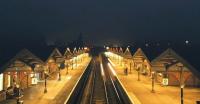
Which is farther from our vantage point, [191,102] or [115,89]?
[115,89]

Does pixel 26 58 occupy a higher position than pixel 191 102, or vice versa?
pixel 26 58

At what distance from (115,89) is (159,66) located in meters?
8.23

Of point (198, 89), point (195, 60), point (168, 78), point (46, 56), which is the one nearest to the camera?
point (195, 60)

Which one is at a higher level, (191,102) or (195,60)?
(195,60)

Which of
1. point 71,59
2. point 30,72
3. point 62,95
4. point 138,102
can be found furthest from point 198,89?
point 71,59

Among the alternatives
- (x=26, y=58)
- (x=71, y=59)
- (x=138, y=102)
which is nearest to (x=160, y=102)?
(x=138, y=102)

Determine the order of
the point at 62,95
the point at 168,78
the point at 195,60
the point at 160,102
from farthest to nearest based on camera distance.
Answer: the point at 168,78 → the point at 62,95 → the point at 160,102 → the point at 195,60

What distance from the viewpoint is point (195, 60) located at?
35.2 meters

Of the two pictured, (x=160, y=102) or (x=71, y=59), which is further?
(x=71, y=59)

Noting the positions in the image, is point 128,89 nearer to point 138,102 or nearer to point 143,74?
point 138,102

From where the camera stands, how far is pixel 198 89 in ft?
168

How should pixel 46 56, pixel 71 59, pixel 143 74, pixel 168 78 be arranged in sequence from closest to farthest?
pixel 168 78 → pixel 46 56 → pixel 143 74 → pixel 71 59

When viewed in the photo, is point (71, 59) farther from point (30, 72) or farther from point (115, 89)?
point (30, 72)

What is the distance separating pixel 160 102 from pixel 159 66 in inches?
640
